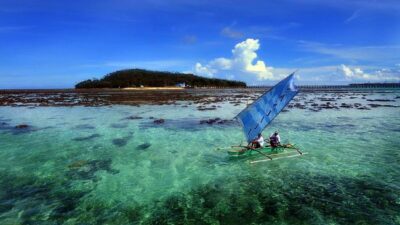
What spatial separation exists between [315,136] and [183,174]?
15.1m

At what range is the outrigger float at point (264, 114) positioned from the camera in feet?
62.1

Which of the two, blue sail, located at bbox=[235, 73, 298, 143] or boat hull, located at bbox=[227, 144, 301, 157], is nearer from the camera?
blue sail, located at bbox=[235, 73, 298, 143]

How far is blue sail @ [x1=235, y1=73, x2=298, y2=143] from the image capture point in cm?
1892

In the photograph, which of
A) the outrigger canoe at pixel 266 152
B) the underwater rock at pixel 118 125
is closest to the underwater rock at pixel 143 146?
the outrigger canoe at pixel 266 152

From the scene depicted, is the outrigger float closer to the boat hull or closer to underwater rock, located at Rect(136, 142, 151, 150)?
the boat hull

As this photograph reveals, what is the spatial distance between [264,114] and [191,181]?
6.29 meters

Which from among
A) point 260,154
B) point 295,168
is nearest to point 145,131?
point 260,154

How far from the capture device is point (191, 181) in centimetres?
1636

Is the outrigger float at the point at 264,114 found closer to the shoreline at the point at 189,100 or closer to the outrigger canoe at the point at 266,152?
the outrigger canoe at the point at 266,152

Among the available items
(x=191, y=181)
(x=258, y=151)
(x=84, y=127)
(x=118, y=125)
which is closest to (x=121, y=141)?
(x=118, y=125)

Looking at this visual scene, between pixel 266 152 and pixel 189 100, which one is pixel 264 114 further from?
pixel 189 100

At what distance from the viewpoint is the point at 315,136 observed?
28.2m

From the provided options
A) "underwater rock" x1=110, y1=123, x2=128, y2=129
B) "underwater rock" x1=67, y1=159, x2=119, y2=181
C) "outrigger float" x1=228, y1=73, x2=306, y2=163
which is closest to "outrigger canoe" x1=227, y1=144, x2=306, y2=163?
"outrigger float" x1=228, y1=73, x2=306, y2=163

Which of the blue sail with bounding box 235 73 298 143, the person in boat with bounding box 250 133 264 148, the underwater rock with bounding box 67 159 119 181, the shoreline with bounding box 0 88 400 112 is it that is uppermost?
the blue sail with bounding box 235 73 298 143
